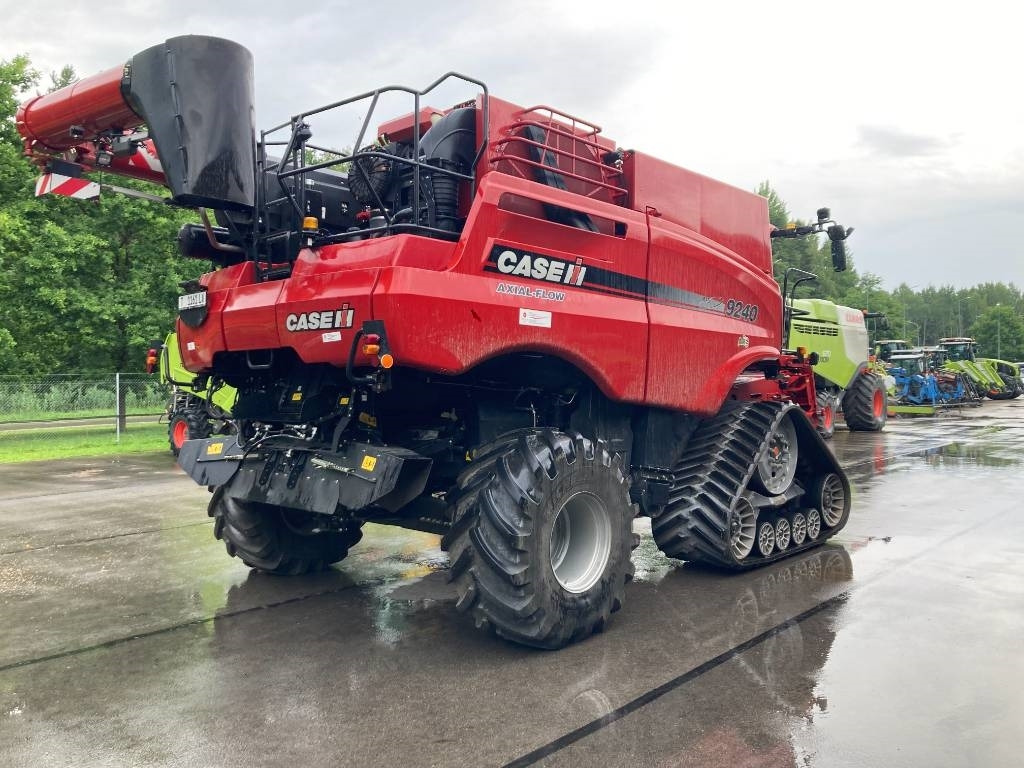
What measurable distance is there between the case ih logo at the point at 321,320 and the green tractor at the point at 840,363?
44.9 feet

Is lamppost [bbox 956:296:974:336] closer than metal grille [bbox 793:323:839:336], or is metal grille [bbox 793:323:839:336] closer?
metal grille [bbox 793:323:839:336]

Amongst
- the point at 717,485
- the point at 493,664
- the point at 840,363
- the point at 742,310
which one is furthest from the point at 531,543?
the point at 840,363

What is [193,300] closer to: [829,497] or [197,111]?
[197,111]

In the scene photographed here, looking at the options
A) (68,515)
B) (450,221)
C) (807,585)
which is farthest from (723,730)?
(68,515)

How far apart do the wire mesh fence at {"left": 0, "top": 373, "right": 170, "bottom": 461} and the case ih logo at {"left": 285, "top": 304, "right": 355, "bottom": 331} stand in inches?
553

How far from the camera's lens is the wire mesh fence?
16.8 m

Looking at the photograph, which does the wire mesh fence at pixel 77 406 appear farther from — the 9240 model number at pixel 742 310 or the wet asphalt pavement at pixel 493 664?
the 9240 model number at pixel 742 310

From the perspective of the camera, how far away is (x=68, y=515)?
29.0 ft

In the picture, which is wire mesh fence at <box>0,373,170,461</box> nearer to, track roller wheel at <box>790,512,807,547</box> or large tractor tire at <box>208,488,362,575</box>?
large tractor tire at <box>208,488,362,575</box>

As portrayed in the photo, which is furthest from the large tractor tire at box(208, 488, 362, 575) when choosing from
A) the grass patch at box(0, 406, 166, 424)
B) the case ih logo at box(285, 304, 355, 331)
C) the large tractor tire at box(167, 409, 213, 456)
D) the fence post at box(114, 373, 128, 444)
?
the grass patch at box(0, 406, 166, 424)

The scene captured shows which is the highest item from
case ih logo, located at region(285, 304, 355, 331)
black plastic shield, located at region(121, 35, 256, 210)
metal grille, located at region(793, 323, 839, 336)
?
black plastic shield, located at region(121, 35, 256, 210)

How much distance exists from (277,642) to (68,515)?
5.27 meters

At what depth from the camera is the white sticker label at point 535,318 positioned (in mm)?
4566

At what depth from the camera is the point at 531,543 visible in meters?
4.33
